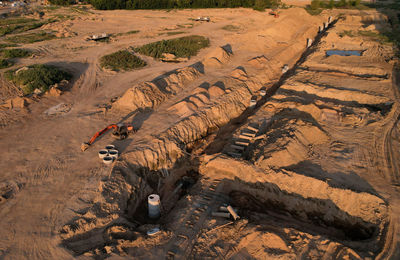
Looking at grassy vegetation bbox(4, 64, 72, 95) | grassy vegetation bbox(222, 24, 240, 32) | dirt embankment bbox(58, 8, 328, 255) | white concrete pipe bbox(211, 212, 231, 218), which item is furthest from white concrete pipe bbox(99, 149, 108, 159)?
grassy vegetation bbox(222, 24, 240, 32)

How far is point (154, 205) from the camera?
9719mm

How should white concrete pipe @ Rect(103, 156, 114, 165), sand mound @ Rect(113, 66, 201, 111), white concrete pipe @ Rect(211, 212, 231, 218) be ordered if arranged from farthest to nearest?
sand mound @ Rect(113, 66, 201, 111) → white concrete pipe @ Rect(103, 156, 114, 165) → white concrete pipe @ Rect(211, 212, 231, 218)

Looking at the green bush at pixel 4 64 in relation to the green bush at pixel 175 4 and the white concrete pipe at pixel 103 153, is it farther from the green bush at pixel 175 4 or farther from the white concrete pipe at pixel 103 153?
the green bush at pixel 175 4

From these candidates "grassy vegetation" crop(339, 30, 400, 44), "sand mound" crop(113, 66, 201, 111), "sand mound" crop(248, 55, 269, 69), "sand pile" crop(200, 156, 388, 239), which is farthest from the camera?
"grassy vegetation" crop(339, 30, 400, 44)

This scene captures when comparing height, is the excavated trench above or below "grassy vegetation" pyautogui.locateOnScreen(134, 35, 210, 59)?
below

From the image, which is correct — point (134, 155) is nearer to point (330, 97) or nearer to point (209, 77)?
point (209, 77)

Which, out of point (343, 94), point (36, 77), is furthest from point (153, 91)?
point (343, 94)

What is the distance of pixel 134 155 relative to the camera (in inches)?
458

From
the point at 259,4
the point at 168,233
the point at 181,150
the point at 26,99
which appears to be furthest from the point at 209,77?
the point at 259,4

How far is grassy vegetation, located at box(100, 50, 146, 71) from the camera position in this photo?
21.2 m

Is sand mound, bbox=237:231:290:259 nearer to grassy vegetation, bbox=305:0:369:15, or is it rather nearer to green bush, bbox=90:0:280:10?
green bush, bbox=90:0:280:10

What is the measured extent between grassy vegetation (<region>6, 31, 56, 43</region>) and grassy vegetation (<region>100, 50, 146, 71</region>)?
32.9 ft

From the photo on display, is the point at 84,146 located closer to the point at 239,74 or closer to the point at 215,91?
the point at 215,91

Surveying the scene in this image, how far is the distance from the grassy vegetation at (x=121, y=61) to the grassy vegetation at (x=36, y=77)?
3391mm
